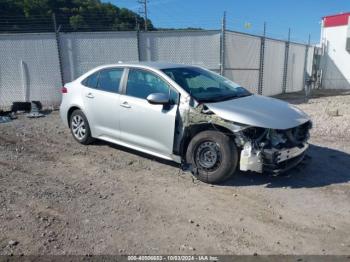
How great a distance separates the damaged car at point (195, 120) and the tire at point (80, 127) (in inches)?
9.6

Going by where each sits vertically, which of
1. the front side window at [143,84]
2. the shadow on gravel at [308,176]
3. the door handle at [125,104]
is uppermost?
the front side window at [143,84]

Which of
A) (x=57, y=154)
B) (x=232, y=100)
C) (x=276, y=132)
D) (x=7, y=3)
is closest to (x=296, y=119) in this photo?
(x=276, y=132)

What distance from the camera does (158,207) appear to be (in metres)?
4.32

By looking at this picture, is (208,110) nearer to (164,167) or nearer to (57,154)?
(164,167)

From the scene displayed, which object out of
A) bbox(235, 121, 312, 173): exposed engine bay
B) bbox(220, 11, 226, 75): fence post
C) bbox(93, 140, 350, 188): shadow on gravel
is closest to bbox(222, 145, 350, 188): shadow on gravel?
bbox(93, 140, 350, 188): shadow on gravel

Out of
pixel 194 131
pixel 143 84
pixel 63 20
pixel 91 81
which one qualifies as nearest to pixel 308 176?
pixel 194 131

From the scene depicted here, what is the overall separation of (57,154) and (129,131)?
1607mm

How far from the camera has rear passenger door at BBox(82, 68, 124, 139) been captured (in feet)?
19.7

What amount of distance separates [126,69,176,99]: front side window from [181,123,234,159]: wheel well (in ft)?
2.29

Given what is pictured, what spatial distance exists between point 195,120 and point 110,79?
Result: 206 centimetres

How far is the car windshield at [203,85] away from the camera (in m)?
5.25

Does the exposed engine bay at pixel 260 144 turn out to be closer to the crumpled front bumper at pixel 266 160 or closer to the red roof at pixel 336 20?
the crumpled front bumper at pixel 266 160

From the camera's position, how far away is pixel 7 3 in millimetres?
18172

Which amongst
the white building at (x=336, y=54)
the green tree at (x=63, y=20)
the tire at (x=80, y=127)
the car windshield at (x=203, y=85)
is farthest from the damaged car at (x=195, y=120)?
the white building at (x=336, y=54)
